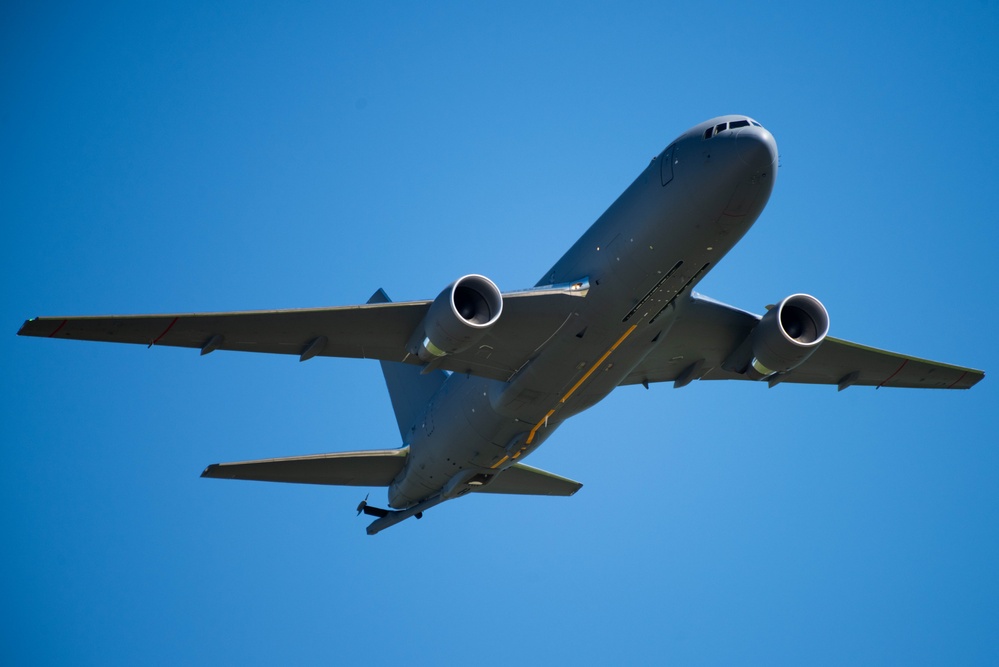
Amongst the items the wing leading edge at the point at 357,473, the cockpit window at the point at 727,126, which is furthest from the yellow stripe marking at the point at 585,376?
the cockpit window at the point at 727,126

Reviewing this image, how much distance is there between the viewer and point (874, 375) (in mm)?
33031

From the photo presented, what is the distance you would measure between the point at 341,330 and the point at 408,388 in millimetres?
9022

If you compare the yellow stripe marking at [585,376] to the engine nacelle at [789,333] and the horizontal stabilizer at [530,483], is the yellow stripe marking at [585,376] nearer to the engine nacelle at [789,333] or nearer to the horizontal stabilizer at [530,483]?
the engine nacelle at [789,333]

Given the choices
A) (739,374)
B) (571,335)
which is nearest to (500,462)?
(571,335)

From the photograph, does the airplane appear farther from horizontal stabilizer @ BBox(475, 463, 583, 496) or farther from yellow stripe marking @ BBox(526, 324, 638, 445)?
horizontal stabilizer @ BBox(475, 463, 583, 496)

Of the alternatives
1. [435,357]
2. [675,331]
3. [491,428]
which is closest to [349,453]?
[491,428]

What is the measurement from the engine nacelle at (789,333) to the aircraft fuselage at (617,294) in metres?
2.80

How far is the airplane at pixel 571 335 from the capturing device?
24234mm

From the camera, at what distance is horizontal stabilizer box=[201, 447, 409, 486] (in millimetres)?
30183

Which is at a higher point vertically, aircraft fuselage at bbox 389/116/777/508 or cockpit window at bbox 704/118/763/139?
cockpit window at bbox 704/118/763/139

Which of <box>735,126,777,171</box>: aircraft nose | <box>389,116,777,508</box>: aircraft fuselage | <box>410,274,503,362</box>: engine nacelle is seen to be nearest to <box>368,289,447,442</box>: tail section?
<box>389,116,777,508</box>: aircraft fuselage

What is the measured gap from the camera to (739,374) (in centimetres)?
3142

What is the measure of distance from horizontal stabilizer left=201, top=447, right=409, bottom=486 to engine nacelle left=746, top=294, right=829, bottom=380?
11145mm

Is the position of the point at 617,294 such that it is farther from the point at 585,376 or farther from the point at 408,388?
the point at 408,388
